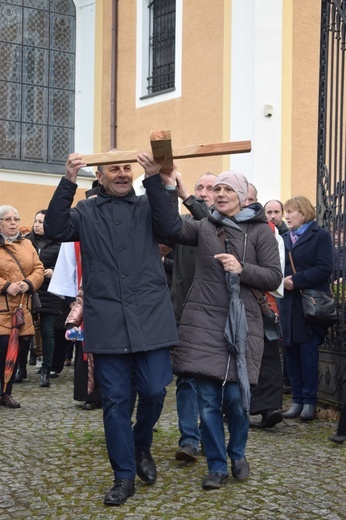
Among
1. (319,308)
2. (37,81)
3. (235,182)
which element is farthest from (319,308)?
(37,81)

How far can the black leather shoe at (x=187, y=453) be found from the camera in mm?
5957

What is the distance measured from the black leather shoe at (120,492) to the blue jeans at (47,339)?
5.01 meters

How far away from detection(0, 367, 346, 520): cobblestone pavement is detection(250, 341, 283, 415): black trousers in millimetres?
225

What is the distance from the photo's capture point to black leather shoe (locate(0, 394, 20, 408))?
28.1ft

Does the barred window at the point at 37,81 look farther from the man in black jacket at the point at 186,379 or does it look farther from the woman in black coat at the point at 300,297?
the man in black jacket at the point at 186,379

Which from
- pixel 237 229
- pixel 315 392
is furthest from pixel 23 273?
pixel 237 229

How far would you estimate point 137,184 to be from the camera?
18.3m

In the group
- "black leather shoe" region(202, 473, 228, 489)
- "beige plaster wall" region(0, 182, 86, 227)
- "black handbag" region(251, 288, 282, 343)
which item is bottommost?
"black leather shoe" region(202, 473, 228, 489)

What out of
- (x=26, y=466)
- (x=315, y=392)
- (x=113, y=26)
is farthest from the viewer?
(x=113, y=26)

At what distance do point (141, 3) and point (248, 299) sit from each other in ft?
47.3

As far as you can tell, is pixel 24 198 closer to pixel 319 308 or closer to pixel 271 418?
pixel 319 308

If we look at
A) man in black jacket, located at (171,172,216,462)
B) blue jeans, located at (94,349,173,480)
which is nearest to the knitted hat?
man in black jacket, located at (171,172,216,462)

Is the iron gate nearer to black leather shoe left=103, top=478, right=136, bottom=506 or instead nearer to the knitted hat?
the knitted hat

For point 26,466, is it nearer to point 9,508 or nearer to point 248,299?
point 9,508
